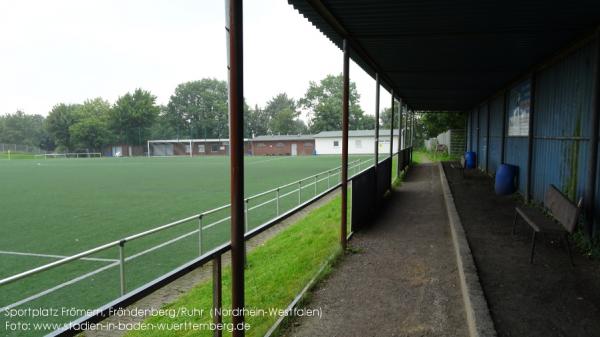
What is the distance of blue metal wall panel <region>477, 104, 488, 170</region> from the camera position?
17.0 metres

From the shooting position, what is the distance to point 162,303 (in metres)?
5.79

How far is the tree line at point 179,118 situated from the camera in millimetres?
73562

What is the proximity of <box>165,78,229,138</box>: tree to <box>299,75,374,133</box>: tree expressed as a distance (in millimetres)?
17579

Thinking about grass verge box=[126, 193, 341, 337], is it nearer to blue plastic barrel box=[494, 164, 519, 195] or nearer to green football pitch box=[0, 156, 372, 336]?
green football pitch box=[0, 156, 372, 336]

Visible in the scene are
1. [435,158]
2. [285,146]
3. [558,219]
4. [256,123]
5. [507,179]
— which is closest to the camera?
[558,219]

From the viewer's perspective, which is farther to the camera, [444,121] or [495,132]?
[444,121]

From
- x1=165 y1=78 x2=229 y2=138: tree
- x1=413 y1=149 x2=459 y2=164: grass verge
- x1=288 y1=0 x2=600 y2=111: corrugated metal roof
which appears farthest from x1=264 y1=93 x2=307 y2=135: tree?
x1=288 y1=0 x2=600 y2=111: corrugated metal roof

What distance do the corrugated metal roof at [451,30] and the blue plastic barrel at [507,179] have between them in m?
2.37

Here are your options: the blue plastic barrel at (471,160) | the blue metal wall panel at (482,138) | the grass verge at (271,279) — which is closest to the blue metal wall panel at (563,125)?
the grass verge at (271,279)

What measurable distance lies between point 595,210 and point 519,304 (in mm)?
2777

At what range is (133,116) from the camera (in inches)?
2940

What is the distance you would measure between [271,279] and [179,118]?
8364 cm

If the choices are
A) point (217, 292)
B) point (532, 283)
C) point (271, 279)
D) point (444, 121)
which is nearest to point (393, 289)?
point (532, 283)

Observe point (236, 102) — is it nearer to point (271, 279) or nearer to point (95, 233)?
point (271, 279)
